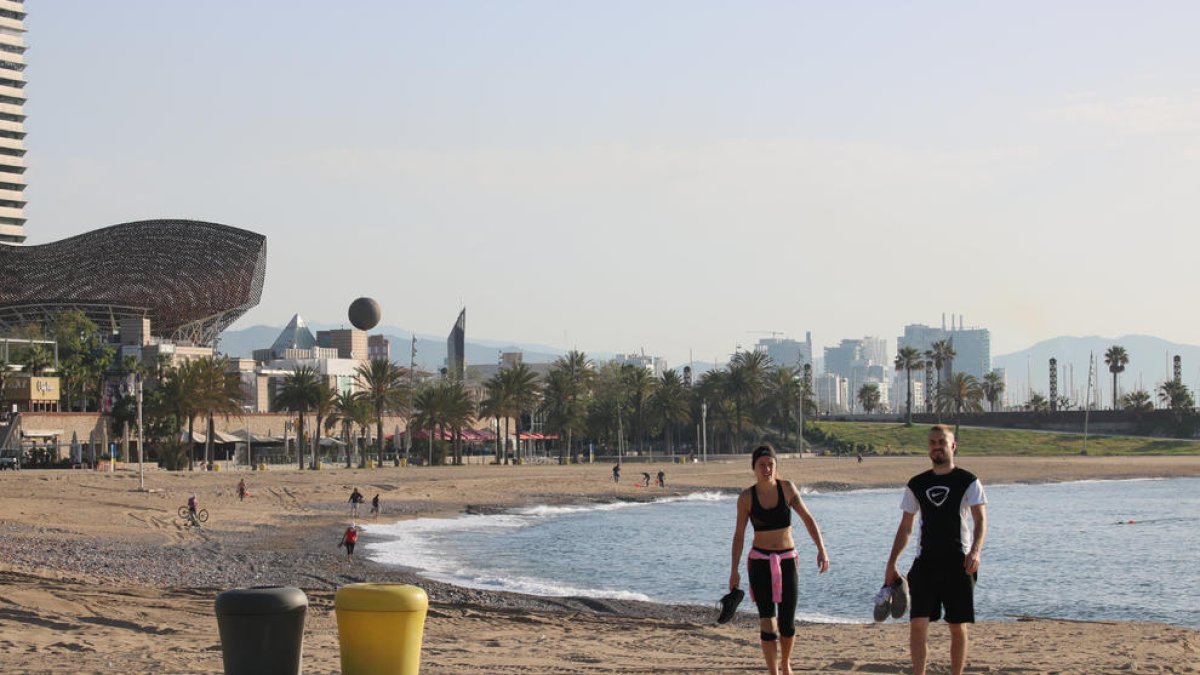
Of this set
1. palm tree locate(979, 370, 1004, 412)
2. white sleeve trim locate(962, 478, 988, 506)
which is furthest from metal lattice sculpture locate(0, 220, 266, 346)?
white sleeve trim locate(962, 478, 988, 506)

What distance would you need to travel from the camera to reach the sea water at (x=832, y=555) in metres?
27.6

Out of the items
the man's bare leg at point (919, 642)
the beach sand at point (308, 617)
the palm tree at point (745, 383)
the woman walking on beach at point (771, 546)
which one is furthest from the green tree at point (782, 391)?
the man's bare leg at point (919, 642)

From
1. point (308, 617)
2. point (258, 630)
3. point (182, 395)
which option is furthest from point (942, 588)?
point (182, 395)

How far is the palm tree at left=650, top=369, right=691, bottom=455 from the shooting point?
363ft

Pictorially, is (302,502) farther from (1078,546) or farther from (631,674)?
(631,674)

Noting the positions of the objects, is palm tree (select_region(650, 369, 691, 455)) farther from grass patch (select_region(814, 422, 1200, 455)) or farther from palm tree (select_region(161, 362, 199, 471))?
palm tree (select_region(161, 362, 199, 471))

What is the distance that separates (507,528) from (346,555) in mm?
15530

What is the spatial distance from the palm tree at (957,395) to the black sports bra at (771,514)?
125 m

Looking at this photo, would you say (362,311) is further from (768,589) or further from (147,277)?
(768,589)

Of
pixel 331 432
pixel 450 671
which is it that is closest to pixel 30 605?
pixel 450 671

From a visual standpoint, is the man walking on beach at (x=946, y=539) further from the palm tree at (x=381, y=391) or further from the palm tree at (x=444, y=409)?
the palm tree at (x=444, y=409)

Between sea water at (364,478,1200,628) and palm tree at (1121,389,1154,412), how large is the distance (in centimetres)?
7651

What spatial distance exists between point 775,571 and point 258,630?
3.54 meters

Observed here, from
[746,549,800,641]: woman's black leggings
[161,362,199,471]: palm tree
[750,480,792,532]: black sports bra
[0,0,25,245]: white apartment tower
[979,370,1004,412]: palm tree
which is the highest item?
[0,0,25,245]: white apartment tower
